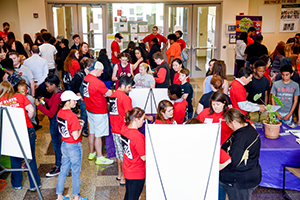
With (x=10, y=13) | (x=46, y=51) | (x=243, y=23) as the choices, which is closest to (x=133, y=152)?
(x=46, y=51)

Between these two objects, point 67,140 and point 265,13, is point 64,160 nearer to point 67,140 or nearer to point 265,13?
point 67,140

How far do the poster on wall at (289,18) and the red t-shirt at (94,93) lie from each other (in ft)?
28.1

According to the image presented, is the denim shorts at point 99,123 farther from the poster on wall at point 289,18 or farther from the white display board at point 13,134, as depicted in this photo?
the poster on wall at point 289,18

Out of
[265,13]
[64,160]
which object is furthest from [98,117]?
[265,13]

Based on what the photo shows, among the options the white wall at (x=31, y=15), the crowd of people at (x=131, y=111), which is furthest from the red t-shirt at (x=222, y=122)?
the white wall at (x=31, y=15)

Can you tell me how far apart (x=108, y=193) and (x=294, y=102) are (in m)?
3.05

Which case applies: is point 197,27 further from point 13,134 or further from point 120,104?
point 13,134

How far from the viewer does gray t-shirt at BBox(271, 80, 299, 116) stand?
4.54m

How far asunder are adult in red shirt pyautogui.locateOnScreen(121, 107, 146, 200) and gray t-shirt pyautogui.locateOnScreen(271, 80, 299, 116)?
8.69 ft

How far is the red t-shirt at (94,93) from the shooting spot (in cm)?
415

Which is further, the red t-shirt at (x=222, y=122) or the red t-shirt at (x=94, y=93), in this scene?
the red t-shirt at (x=94, y=93)

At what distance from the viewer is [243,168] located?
2717mm

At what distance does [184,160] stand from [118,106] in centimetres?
159

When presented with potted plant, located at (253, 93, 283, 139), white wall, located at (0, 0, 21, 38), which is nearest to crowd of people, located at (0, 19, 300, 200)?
potted plant, located at (253, 93, 283, 139)
